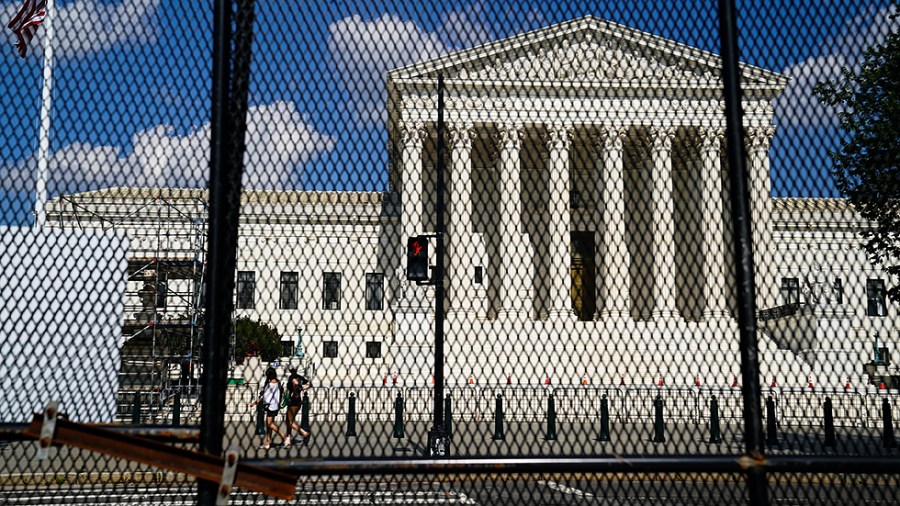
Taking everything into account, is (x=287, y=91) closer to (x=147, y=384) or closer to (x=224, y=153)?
(x=224, y=153)

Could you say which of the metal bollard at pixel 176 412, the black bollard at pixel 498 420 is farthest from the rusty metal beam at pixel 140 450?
the black bollard at pixel 498 420

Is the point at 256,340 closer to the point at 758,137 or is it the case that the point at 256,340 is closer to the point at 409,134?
the point at 758,137

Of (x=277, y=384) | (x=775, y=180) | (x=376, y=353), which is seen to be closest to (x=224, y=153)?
(x=775, y=180)

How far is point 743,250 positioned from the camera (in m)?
4.21

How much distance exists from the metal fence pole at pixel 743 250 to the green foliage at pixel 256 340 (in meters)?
34.7

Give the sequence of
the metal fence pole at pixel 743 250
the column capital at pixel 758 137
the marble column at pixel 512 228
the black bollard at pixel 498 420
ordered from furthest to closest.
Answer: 1. the column capital at pixel 758 137
2. the black bollard at pixel 498 420
3. the marble column at pixel 512 228
4. the metal fence pole at pixel 743 250

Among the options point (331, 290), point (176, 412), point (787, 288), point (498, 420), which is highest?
point (787, 288)

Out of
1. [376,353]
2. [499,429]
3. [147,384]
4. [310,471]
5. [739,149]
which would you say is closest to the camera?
[310,471]

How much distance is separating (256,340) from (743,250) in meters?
38.8

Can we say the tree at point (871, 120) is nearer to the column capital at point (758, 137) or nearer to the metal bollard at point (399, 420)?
the column capital at point (758, 137)

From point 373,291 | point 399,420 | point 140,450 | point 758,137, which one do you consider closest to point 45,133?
point 140,450

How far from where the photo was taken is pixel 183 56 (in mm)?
4891

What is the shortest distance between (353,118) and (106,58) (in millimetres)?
1647

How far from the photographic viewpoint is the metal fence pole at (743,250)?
4043 millimetres
